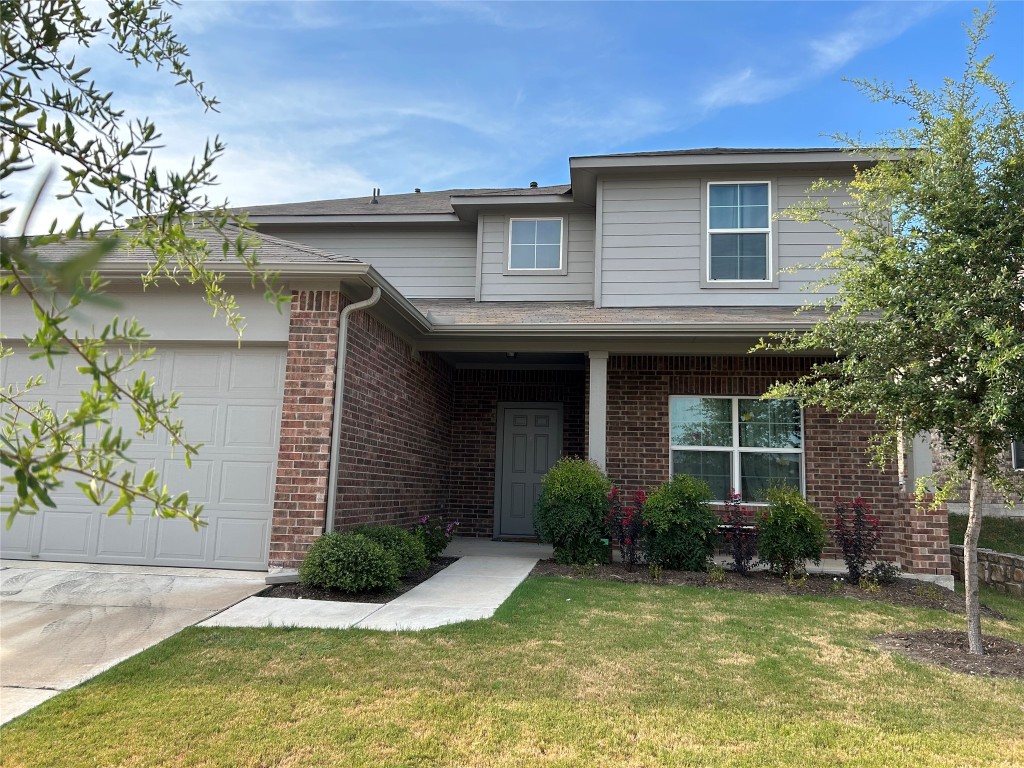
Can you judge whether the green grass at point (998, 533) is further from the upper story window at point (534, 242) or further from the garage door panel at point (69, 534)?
the garage door panel at point (69, 534)

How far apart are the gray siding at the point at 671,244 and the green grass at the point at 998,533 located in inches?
229

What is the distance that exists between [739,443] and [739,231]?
10.2 feet

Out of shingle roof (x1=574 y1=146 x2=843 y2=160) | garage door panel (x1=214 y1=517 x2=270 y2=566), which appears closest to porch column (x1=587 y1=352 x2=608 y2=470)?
shingle roof (x1=574 y1=146 x2=843 y2=160)

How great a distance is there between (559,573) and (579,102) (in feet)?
28.3

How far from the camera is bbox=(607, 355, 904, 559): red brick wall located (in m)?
8.96

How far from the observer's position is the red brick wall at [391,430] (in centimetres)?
709

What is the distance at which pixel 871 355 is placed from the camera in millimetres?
5262

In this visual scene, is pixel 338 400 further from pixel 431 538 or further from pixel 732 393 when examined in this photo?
pixel 732 393

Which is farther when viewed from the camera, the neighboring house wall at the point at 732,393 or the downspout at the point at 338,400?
the neighboring house wall at the point at 732,393

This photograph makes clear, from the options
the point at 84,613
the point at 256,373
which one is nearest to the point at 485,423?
the point at 256,373

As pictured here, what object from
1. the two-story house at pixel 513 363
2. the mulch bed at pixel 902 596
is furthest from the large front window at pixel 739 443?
the mulch bed at pixel 902 596

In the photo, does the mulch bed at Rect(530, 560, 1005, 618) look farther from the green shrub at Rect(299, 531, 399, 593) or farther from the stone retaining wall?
the green shrub at Rect(299, 531, 399, 593)

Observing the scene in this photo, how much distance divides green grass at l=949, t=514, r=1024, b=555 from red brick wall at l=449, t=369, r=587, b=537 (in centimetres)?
692

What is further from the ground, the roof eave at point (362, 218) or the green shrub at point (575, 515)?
the roof eave at point (362, 218)
